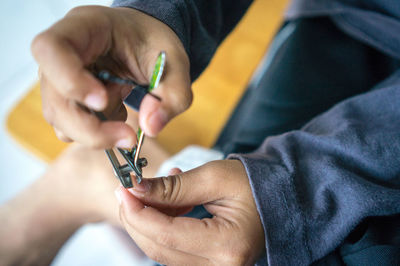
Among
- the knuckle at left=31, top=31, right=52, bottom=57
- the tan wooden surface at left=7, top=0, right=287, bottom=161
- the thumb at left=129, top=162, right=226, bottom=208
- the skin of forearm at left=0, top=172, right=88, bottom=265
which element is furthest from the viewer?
the tan wooden surface at left=7, top=0, right=287, bottom=161

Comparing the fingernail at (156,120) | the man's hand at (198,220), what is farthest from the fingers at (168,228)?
the fingernail at (156,120)

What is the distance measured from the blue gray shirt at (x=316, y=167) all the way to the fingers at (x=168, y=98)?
3.3 inches

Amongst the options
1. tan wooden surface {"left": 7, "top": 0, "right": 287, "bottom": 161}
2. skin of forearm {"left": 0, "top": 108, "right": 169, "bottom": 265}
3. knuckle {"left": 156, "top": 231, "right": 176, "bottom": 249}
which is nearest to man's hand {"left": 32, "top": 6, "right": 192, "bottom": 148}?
knuckle {"left": 156, "top": 231, "right": 176, "bottom": 249}

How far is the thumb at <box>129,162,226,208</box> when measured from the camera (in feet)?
1.18

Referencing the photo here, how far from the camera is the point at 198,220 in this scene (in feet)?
1.19

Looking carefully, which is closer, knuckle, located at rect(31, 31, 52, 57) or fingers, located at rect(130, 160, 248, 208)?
knuckle, located at rect(31, 31, 52, 57)

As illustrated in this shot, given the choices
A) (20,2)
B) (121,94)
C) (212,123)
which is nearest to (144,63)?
(121,94)

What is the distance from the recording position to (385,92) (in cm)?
47

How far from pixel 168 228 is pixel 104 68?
0.21 m

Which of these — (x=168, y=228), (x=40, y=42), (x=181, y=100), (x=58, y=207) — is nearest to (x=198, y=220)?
(x=168, y=228)

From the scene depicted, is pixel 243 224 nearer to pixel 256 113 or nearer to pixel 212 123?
pixel 256 113

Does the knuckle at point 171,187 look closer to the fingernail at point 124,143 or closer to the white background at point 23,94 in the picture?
the fingernail at point 124,143

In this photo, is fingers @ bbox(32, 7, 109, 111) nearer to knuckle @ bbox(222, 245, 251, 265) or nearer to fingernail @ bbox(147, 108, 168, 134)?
fingernail @ bbox(147, 108, 168, 134)

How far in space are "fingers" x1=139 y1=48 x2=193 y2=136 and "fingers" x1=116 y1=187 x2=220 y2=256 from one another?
0.33ft
